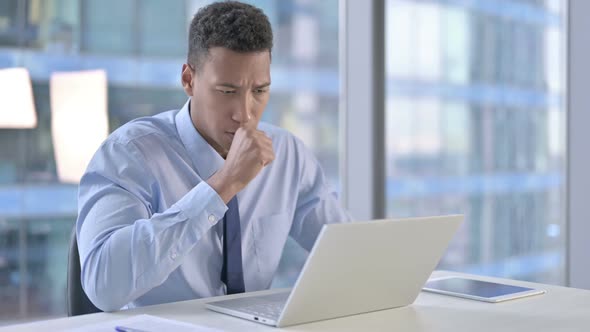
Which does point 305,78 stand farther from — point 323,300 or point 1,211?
point 323,300

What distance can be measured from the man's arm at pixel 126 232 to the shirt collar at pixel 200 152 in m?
0.23

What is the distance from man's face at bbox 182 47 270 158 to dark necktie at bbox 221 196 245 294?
0.64 feet

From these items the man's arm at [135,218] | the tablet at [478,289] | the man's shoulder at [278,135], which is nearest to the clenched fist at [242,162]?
the man's arm at [135,218]

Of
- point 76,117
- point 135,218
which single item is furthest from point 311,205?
point 76,117

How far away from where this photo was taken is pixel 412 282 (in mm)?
1506

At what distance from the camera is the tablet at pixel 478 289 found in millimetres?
1651

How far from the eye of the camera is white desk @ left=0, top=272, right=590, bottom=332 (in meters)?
1.35

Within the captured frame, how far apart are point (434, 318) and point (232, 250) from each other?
0.56 metres

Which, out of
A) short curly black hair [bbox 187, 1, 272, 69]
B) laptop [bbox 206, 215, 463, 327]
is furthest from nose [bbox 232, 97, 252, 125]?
laptop [bbox 206, 215, 463, 327]

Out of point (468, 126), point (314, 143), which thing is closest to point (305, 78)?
point (314, 143)

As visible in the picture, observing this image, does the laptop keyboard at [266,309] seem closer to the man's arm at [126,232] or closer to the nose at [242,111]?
the man's arm at [126,232]

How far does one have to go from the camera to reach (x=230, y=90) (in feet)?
5.98

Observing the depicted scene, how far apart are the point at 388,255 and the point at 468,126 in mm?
2295

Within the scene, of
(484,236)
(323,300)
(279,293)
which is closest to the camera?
(323,300)
